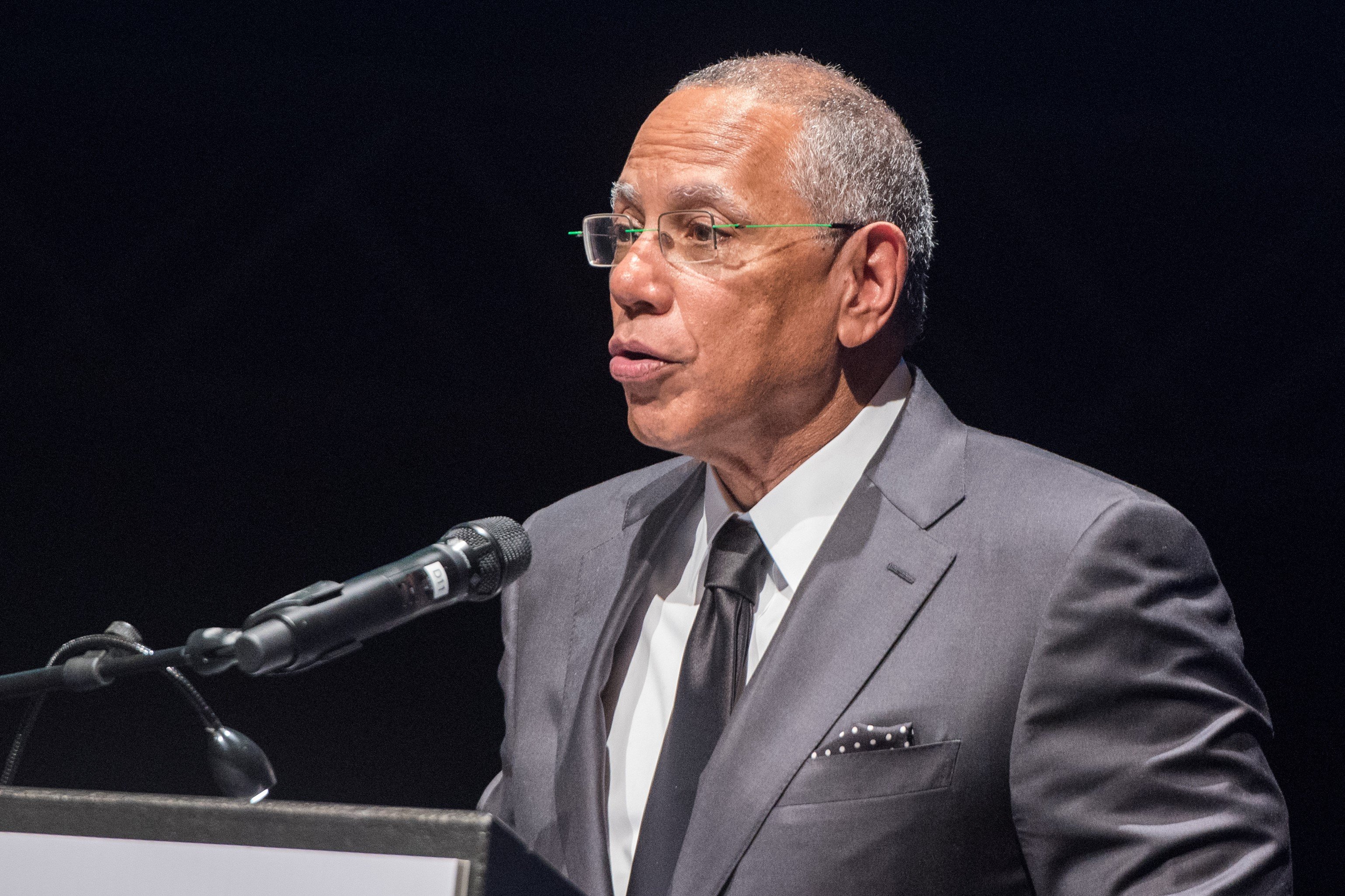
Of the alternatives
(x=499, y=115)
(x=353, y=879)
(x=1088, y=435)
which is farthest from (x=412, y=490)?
(x=353, y=879)

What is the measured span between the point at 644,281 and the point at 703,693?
563 millimetres

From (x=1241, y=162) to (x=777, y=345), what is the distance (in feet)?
→ 6.32

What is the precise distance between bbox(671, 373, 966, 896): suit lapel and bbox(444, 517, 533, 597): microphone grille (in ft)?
1.45

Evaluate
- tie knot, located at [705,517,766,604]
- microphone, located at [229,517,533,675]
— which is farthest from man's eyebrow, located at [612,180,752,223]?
microphone, located at [229,517,533,675]

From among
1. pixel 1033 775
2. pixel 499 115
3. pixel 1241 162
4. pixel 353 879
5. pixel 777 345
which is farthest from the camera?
pixel 499 115

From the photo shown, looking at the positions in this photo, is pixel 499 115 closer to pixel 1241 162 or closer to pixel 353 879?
pixel 1241 162

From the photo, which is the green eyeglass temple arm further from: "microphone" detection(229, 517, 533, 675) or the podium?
the podium

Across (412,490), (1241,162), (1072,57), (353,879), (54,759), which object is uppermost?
(1072,57)

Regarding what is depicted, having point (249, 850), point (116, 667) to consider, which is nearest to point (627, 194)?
point (116, 667)

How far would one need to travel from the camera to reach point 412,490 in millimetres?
3494

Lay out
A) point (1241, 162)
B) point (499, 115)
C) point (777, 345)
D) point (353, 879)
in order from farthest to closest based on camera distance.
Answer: point (499, 115), point (1241, 162), point (777, 345), point (353, 879)

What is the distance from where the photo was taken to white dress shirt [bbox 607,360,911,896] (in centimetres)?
168

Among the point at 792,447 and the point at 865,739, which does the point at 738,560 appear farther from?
the point at 865,739

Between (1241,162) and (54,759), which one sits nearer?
(1241,162)
